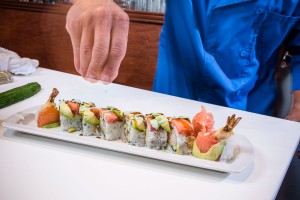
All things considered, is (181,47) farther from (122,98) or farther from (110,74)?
(110,74)

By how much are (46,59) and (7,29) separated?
0.17m

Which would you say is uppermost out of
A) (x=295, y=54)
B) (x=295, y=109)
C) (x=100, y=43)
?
(x=100, y=43)

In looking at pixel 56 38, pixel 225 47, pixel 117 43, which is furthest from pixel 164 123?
pixel 225 47

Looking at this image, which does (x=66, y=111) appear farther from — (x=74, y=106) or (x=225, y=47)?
(x=225, y=47)

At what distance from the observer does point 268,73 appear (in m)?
1.48

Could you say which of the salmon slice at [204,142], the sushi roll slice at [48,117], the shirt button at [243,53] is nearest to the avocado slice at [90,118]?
the sushi roll slice at [48,117]

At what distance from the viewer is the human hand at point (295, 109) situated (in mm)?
1327

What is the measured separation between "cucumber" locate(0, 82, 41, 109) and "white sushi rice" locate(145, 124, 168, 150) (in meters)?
0.52

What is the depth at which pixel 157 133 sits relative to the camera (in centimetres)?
91

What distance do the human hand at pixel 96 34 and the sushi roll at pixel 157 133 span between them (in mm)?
201

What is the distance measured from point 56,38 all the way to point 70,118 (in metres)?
0.24

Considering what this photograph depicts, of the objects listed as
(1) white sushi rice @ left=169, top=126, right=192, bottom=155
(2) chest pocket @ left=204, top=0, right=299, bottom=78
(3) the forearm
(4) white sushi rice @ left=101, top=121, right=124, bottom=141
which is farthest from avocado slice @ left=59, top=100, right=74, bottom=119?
(3) the forearm

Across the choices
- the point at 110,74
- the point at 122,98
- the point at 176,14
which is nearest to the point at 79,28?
the point at 110,74

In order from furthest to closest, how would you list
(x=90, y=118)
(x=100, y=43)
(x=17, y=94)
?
1. (x=17, y=94)
2. (x=90, y=118)
3. (x=100, y=43)
